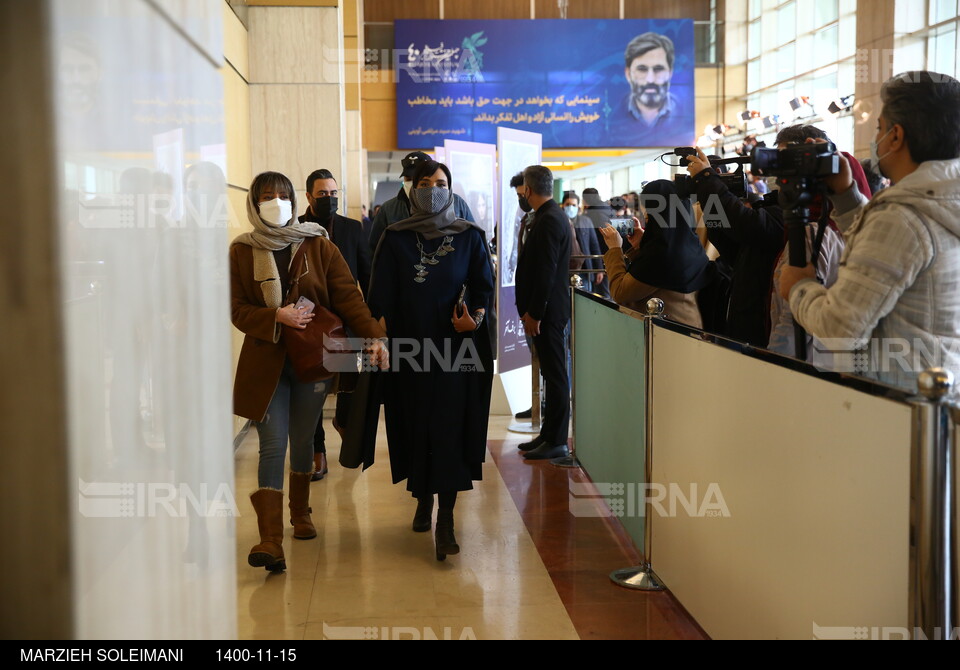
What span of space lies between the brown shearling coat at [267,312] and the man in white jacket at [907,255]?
193 centimetres

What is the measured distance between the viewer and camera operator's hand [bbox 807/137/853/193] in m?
2.47

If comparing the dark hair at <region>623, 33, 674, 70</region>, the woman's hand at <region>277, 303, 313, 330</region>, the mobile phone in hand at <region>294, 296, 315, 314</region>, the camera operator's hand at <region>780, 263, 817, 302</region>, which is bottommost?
the woman's hand at <region>277, 303, 313, 330</region>

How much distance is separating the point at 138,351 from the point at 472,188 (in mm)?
6064

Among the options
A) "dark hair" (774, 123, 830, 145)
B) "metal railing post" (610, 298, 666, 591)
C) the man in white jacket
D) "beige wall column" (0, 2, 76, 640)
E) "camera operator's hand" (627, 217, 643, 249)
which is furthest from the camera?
"camera operator's hand" (627, 217, 643, 249)

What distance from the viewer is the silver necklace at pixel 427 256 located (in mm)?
3775

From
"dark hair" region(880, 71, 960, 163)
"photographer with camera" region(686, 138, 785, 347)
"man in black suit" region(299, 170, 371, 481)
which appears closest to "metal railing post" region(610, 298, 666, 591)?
"photographer with camera" region(686, 138, 785, 347)

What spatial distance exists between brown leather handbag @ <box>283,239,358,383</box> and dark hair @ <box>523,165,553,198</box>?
2082 mm

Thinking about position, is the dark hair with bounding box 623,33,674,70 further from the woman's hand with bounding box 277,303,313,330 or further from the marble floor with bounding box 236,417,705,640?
the woman's hand with bounding box 277,303,313,330

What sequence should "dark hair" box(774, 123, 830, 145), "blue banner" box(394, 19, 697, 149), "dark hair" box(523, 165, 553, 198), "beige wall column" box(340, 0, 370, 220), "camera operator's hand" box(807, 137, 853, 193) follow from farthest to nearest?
"blue banner" box(394, 19, 697, 149)
"beige wall column" box(340, 0, 370, 220)
"dark hair" box(523, 165, 553, 198)
"dark hair" box(774, 123, 830, 145)
"camera operator's hand" box(807, 137, 853, 193)

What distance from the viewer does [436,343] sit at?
3717 mm

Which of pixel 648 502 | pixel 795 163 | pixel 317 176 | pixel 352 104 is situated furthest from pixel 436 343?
pixel 352 104
